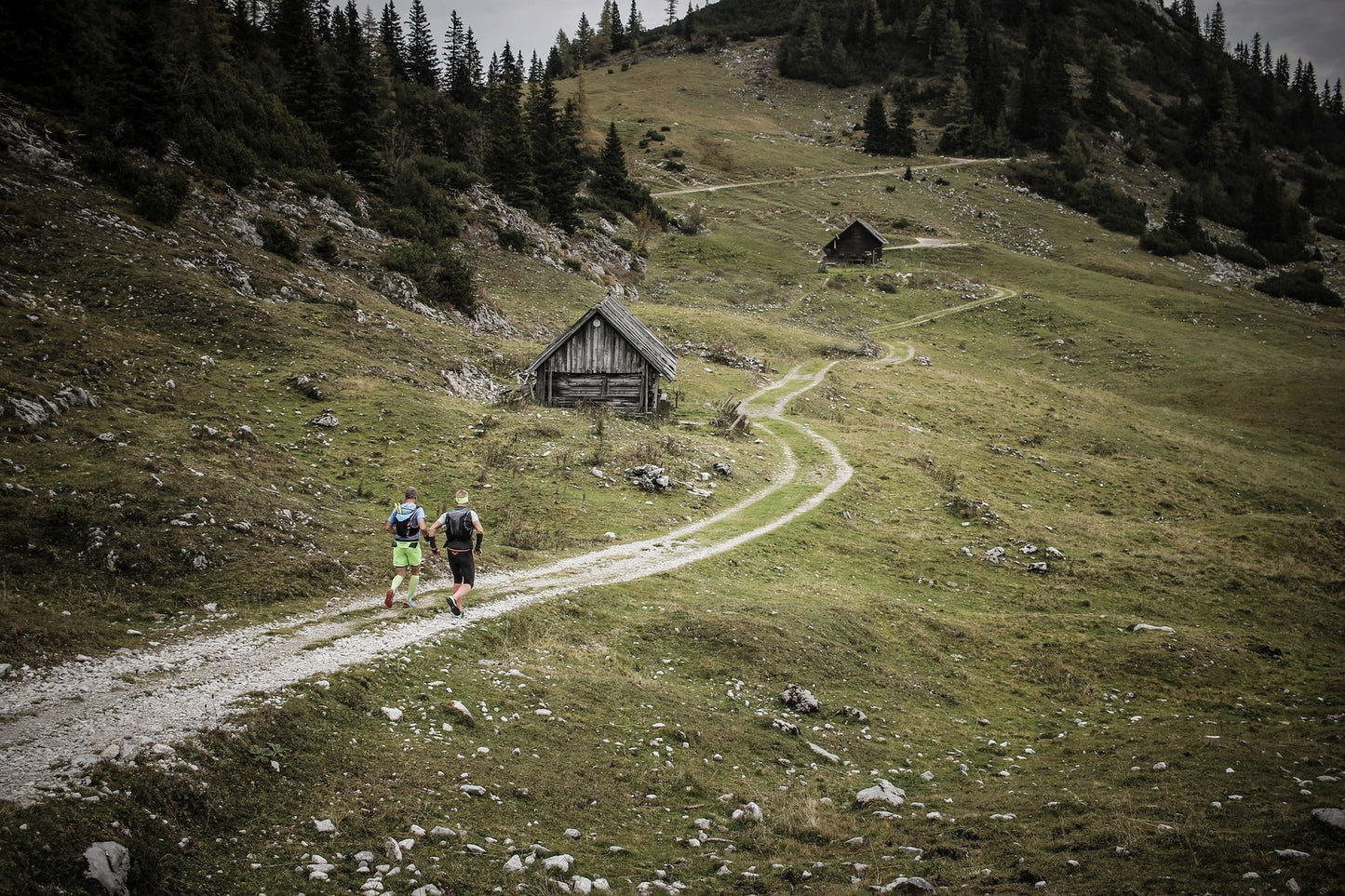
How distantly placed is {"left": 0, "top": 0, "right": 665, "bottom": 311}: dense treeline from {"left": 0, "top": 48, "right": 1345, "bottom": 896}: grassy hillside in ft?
16.1

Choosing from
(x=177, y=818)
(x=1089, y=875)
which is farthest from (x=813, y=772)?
(x=177, y=818)

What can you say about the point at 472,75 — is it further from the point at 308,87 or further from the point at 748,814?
the point at 748,814

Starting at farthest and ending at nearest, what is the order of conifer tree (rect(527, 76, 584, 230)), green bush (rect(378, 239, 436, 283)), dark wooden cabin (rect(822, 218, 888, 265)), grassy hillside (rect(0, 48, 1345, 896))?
dark wooden cabin (rect(822, 218, 888, 265)), conifer tree (rect(527, 76, 584, 230)), green bush (rect(378, 239, 436, 283)), grassy hillside (rect(0, 48, 1345, 896))

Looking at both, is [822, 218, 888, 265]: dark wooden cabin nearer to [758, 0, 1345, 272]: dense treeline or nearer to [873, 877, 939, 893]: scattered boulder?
[758, 0, 1345, 272]: dense treeline

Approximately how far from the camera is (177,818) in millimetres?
7871

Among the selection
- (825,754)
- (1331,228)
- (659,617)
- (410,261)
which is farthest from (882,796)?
(1331,228)

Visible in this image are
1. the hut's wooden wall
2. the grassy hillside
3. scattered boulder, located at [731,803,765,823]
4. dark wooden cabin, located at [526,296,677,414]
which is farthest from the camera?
the hut's wooden wall

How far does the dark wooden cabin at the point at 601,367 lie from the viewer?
125ft

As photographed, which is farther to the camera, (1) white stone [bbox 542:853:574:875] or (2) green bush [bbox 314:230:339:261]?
(2) green bush [bbox 314:230:339:261]

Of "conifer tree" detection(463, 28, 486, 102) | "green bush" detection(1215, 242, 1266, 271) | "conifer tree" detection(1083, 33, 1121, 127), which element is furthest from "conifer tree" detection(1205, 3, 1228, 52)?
"conifer tree" detection(463, 28, 486, 102)

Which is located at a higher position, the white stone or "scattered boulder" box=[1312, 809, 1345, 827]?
"scattered boulder" box=[1312, 809, 1345, 827]

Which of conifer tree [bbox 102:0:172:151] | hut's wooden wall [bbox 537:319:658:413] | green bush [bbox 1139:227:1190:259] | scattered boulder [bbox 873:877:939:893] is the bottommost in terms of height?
scattered boulder [bbox 873:877:939:893]

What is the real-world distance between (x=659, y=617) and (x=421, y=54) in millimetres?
108294

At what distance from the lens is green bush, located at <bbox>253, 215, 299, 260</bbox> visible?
37469 millimetres
